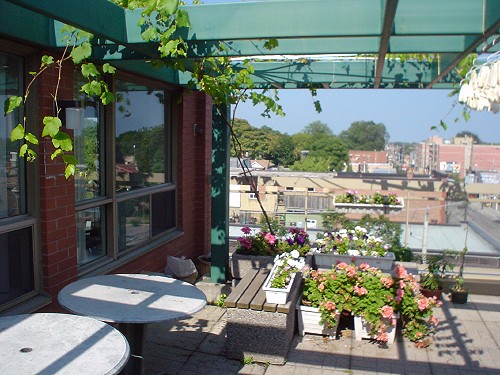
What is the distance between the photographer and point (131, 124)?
5324 millimetres

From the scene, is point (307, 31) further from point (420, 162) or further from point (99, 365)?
point (420, 162)

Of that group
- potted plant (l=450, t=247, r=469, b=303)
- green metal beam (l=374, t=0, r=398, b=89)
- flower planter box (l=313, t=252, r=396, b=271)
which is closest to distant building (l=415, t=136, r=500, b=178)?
potted plant (l=450, t=247, r=469, b=303)

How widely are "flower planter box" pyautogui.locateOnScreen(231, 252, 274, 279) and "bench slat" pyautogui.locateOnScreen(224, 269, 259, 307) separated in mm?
757

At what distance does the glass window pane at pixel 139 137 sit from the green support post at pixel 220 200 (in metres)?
0.68

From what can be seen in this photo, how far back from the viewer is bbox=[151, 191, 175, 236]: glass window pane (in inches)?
234

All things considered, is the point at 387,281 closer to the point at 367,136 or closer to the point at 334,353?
the point at 334,353

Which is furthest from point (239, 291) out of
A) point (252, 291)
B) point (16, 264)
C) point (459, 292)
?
point (459, 292)

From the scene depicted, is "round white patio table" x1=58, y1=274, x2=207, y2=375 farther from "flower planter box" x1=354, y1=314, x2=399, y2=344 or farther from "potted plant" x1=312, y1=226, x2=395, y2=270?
"potted plant" x1=312, y1=226, x2=395, y2=270

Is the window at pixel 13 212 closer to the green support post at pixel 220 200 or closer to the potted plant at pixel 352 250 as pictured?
the green support post at pixel 220 200

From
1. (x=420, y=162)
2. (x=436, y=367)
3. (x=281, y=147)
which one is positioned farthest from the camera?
(x=420, y=162)

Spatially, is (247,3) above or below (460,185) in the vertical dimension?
above

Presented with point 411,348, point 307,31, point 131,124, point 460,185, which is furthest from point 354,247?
point 307,31

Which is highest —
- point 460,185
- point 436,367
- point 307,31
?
point 307,31

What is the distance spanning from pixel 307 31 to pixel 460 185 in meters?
4.93
